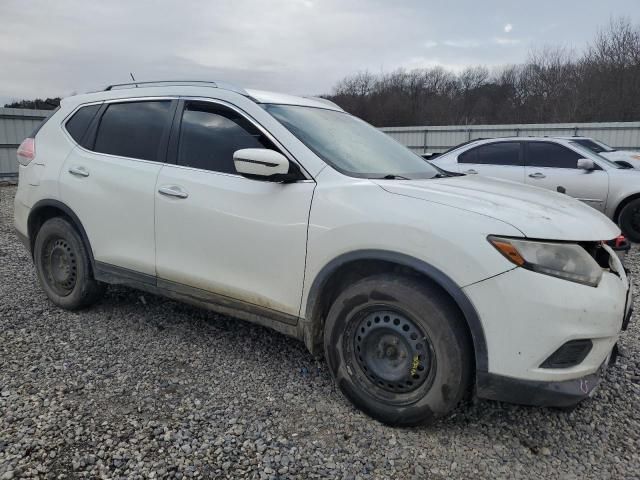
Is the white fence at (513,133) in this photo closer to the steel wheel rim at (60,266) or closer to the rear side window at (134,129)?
the rear side window at (134,129)

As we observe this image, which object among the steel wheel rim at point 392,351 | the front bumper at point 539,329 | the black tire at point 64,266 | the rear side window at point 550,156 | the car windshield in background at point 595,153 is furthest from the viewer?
the rear side window at point 550,156

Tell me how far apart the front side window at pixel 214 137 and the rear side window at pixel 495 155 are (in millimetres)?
5879

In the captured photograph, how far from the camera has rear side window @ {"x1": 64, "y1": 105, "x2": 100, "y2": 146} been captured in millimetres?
3898

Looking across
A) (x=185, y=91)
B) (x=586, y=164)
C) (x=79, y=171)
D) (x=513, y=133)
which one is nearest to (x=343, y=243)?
(x=185, y=91)

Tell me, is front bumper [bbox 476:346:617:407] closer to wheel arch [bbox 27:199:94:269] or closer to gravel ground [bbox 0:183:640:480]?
gravel ground [bbox 0:183:640:480]

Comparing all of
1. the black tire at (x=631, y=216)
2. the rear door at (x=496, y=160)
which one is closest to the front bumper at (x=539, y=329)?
the black tire at (x=631, y=216)

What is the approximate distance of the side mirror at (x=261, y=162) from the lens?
267 cm

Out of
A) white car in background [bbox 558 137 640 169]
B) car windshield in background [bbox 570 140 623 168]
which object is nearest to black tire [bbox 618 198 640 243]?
car windshield in background [bbox 570 140 623 168]

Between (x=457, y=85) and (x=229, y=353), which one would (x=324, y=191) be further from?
(x=457, y=85)

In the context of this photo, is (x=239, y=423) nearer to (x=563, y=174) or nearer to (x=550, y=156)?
(x=563, y=174)

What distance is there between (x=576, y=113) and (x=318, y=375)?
114 feet

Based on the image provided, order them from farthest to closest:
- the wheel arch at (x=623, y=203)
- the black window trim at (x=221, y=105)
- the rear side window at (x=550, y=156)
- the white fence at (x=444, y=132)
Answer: the white fence at (x=444, y=132)
the rear side window at (x=550, y=156)
the wheel arch at (x=623, y=203)
the black window trim at (x=221, y=105)

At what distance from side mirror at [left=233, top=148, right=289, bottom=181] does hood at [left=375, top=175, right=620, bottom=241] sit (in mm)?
535

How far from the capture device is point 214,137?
3172mm
